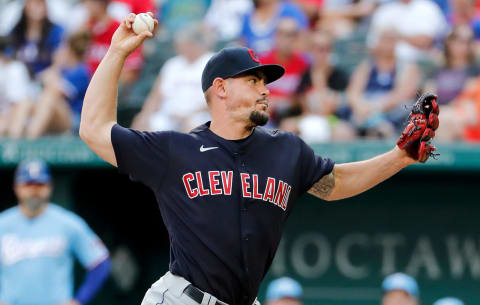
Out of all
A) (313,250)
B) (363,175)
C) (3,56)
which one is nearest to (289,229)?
(313,250)

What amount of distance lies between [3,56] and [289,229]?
11.1ft

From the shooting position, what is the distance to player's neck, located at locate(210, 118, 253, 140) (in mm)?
3789

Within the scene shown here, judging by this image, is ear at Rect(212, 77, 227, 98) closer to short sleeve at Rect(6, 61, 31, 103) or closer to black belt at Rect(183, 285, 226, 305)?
black belt at Rect(183, 285, 226, 305)

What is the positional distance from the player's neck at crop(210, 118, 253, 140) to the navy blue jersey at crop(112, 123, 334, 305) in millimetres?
50

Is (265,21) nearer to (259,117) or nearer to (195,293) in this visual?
(259,117)

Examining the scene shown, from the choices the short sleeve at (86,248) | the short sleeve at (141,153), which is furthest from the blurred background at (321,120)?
the short sleeve at (141,153)

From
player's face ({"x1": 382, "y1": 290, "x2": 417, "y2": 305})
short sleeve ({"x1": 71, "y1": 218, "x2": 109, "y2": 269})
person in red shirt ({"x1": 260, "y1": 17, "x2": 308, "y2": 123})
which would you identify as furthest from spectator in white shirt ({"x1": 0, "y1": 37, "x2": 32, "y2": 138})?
player's face ({"x1": 382, "y1": 290, "x2": 417, "y2": 305})

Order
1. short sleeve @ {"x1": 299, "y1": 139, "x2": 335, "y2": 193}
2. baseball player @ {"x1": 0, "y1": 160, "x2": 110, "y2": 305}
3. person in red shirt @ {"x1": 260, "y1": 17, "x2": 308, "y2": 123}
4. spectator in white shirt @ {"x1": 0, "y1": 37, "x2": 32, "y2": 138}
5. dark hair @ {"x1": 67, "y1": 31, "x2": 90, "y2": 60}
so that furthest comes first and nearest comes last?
1. dark hair @ {"x1": 67, "y1": 31, "x2": 90, "y2": 60}
2. spectator in white shirt @ {"x1": 0, "y1": 37, "x2": 32, "y2": 138}
3. person in red shirt @ {"x1": 260, "y1": 17, "x2": 308, "y2": 123}
4. baseball player @ {"x1": 0, "y1": 160, "x2": 110, "y2": 305}
5. short sleeve @ {"x1": 299, "y1": 139, "x2": 335, "y2": 193}

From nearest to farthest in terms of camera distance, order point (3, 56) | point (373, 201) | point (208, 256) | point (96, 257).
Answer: point (208, 256) → point (96, 257) → point (373, 201) → point (3, 56)

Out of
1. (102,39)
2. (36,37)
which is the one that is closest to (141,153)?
(102,39)

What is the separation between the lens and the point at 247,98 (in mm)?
3752

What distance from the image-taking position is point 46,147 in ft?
25.5

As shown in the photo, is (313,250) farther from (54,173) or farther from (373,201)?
(54,173)

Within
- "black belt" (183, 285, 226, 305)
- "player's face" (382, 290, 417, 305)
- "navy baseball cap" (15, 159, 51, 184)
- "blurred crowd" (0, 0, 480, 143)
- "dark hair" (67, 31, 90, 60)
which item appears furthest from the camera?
"dark hair" (67, 31, 90, 60)
